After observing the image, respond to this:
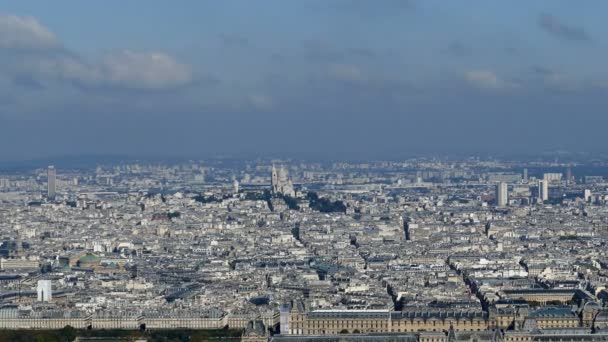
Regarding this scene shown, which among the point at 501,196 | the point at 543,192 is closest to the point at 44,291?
the point at 501,196

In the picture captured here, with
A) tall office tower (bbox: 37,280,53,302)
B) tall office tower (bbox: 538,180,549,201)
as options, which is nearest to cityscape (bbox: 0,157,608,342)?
tall office tower (bbox: 37,280,53,302)

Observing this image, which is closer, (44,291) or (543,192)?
(44,291)

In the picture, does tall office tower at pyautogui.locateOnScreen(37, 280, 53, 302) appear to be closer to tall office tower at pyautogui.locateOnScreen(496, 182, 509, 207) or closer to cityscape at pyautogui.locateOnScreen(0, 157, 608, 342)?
cityscape at pyautogui.locateOnScreen(0, 157, 608, 342)

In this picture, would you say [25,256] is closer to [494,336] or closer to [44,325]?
[44,325]

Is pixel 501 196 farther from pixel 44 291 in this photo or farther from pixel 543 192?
pixel 44 291

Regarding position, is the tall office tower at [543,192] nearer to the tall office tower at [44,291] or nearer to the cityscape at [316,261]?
the cityscape at [316,261]

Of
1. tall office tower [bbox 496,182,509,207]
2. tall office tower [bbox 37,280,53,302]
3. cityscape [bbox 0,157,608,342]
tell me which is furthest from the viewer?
tall office tower [bbox 496,182,509,207]

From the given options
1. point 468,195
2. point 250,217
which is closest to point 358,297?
point 250,217
